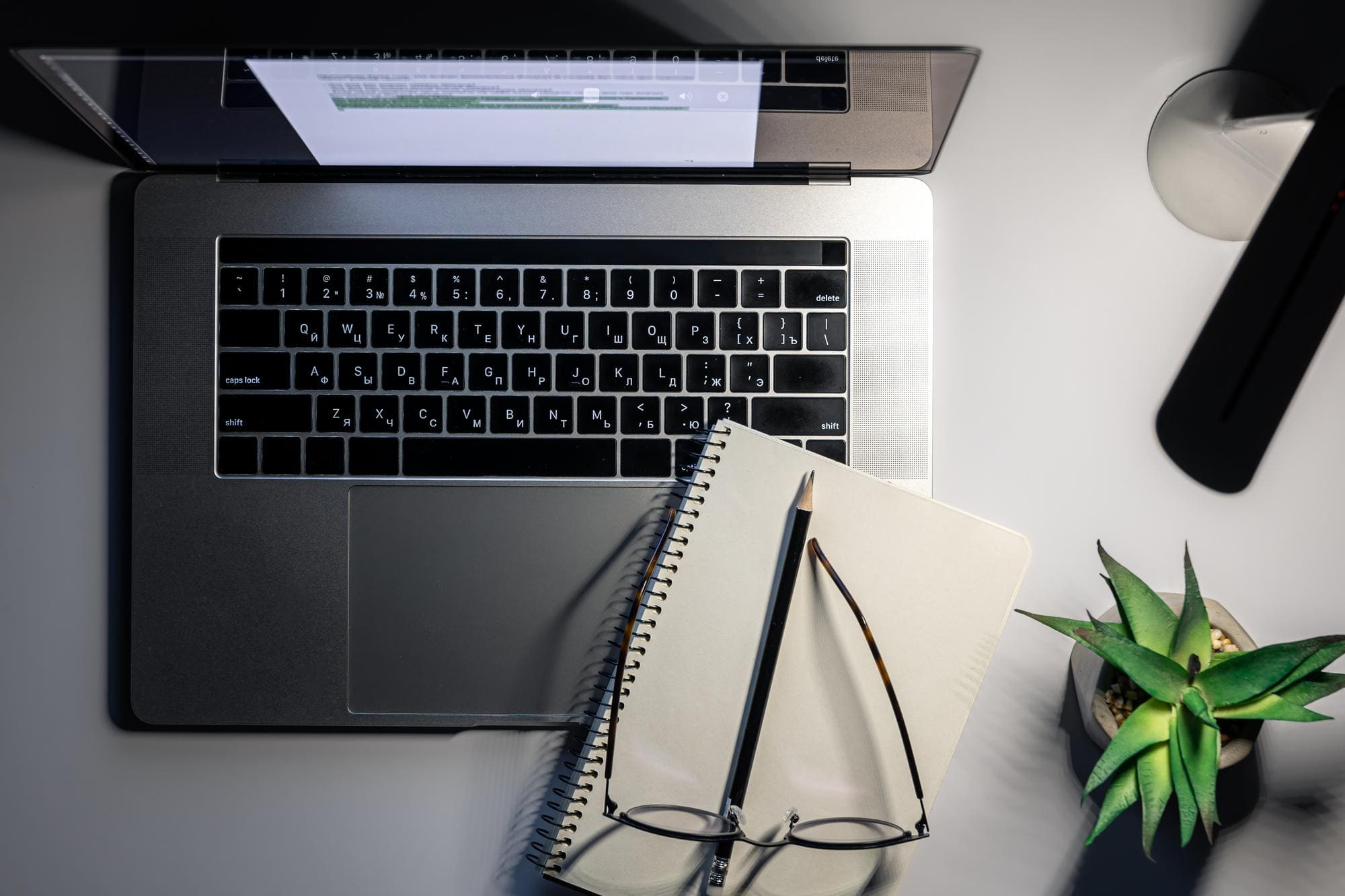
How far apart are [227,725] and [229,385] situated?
0.27 m

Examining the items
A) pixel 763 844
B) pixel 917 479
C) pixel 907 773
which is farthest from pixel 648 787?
pixel 917 479

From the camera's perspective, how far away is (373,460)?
0.63m

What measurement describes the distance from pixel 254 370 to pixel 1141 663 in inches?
26.7

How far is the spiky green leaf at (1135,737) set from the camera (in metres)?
0.51

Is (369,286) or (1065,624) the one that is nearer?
(1065,624)

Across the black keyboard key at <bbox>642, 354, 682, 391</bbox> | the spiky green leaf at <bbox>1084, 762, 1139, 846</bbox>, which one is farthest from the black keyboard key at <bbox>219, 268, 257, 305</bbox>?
the spiky green leaf at <bbox>1084, 762, 1139, 846</bbox>

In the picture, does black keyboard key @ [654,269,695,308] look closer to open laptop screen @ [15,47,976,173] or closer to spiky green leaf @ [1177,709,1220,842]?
open laptop screen @ [15,47,976,173]

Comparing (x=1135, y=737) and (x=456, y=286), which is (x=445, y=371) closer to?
(x=456, y=286)

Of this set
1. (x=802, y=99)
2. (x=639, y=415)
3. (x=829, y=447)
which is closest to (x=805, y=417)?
(x=829, y=447)

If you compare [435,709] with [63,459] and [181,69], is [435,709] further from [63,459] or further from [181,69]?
[181,69]

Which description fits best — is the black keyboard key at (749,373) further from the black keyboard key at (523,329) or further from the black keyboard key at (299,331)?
the black keyboard key at (299,331)

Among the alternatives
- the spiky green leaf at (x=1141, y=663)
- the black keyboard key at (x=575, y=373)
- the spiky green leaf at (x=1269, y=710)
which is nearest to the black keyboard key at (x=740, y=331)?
the black keyboard key at (x=575, y=373)

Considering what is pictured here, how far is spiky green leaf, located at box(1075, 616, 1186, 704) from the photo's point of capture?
0.51 meters

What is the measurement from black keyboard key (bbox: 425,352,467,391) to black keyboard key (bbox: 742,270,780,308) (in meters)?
0.23
